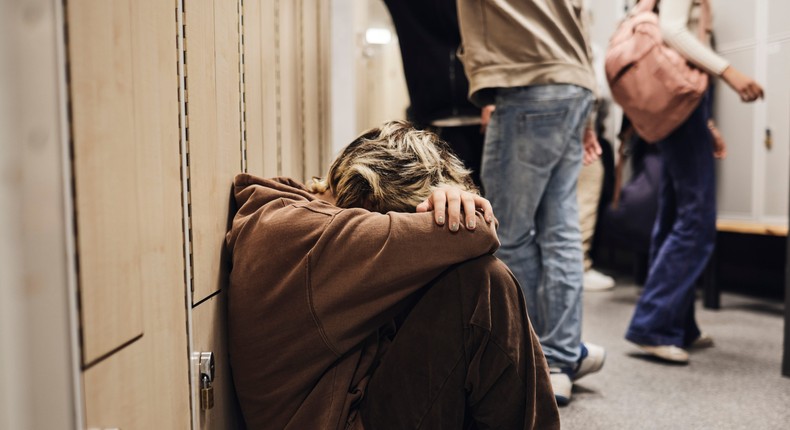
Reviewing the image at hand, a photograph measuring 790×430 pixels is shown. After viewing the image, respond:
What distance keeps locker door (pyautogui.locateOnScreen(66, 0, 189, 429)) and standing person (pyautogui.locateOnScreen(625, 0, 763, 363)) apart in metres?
1.58

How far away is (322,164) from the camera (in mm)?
1963

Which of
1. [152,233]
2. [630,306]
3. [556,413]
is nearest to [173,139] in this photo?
[152,233]

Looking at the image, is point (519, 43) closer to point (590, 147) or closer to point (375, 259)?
point (590, 147)

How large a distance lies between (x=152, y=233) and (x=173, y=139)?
0.15m

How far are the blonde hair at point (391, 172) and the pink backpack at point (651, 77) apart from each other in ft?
3.68

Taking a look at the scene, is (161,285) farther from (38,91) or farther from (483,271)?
(483,271)

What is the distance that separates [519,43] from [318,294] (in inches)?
36.0

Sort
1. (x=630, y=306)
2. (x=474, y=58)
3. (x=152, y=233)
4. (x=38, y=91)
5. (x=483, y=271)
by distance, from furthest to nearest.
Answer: (x=630, y=306) → (x=474, y=58) → (x=483, y=271) → (x=152, y=233) → (x=38, y=91)

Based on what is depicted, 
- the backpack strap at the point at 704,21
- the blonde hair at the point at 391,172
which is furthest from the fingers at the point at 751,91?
the blonde hair at the point at 391,172

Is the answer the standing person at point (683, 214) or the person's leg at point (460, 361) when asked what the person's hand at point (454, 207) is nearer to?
the person's leg at point (460, 361)

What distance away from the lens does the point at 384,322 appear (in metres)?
0.90

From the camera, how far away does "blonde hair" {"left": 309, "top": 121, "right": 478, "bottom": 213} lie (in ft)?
3.24

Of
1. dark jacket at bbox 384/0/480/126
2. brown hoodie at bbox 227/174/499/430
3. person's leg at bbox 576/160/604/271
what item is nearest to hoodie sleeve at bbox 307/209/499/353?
brown hoodie at bbox 227/174/499/430

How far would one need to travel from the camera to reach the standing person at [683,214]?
6.14 feet
